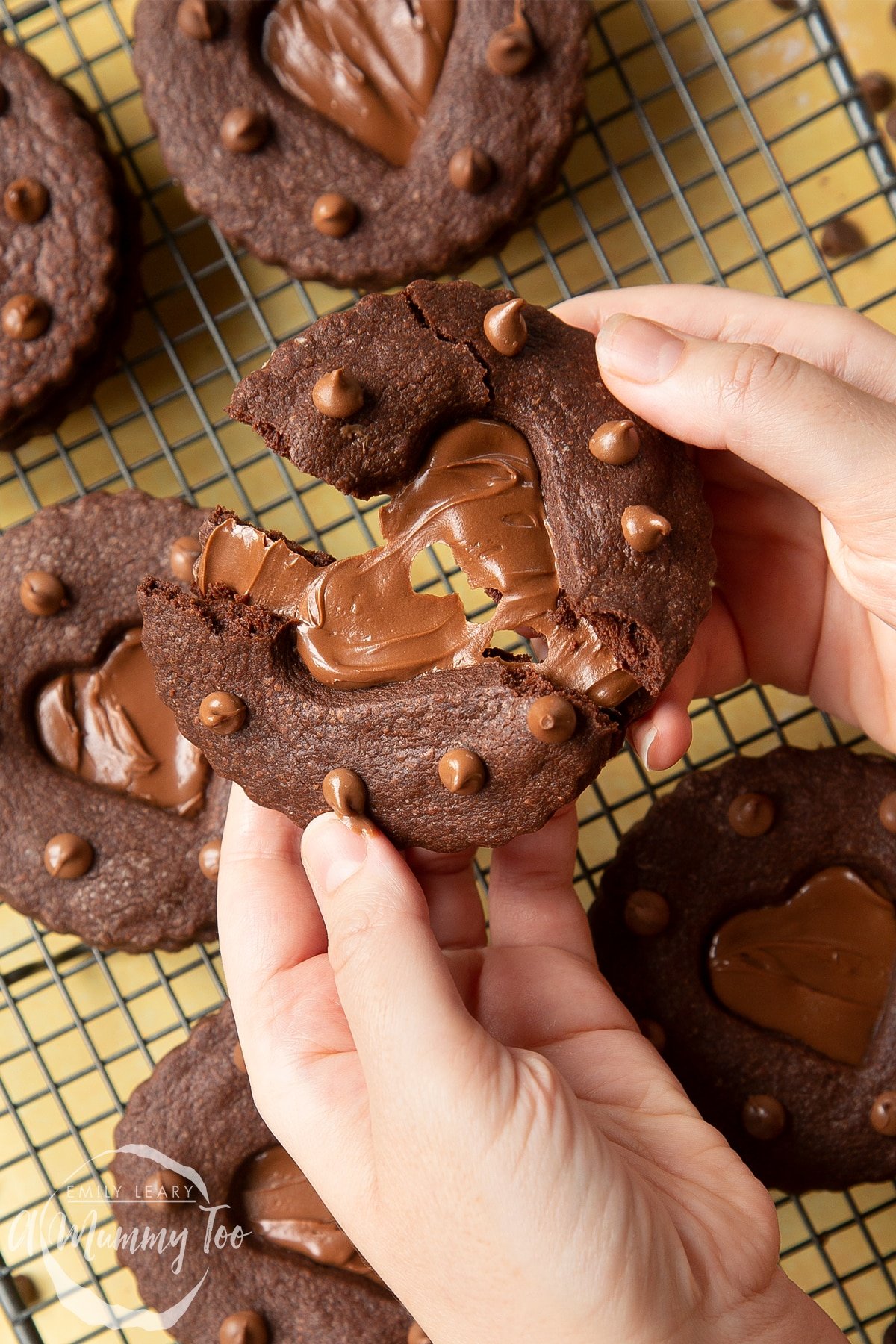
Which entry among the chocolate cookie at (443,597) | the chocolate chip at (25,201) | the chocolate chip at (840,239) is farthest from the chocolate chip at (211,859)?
the chocolate chip at (840,239)

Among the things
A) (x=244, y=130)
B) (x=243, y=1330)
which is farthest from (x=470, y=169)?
(x=243, y=1330)

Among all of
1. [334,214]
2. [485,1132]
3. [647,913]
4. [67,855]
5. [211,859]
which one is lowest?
[647,913]

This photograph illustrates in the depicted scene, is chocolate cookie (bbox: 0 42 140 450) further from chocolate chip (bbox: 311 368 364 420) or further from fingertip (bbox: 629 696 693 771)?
fingertip (bbox: 629 696 693 771)

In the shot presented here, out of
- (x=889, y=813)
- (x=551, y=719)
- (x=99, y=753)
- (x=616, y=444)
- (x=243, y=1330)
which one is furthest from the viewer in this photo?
(x=99, y=753)

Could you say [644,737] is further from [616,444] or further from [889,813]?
[889,813]

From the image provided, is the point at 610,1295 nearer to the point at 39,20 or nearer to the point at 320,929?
the point at 320,929

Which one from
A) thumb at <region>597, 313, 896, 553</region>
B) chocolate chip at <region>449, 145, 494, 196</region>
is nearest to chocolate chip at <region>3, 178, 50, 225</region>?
chocolate chip at <region>449, 145, 494, 196</region>

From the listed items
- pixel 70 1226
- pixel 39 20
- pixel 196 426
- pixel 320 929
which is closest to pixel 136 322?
pixel 196 426
